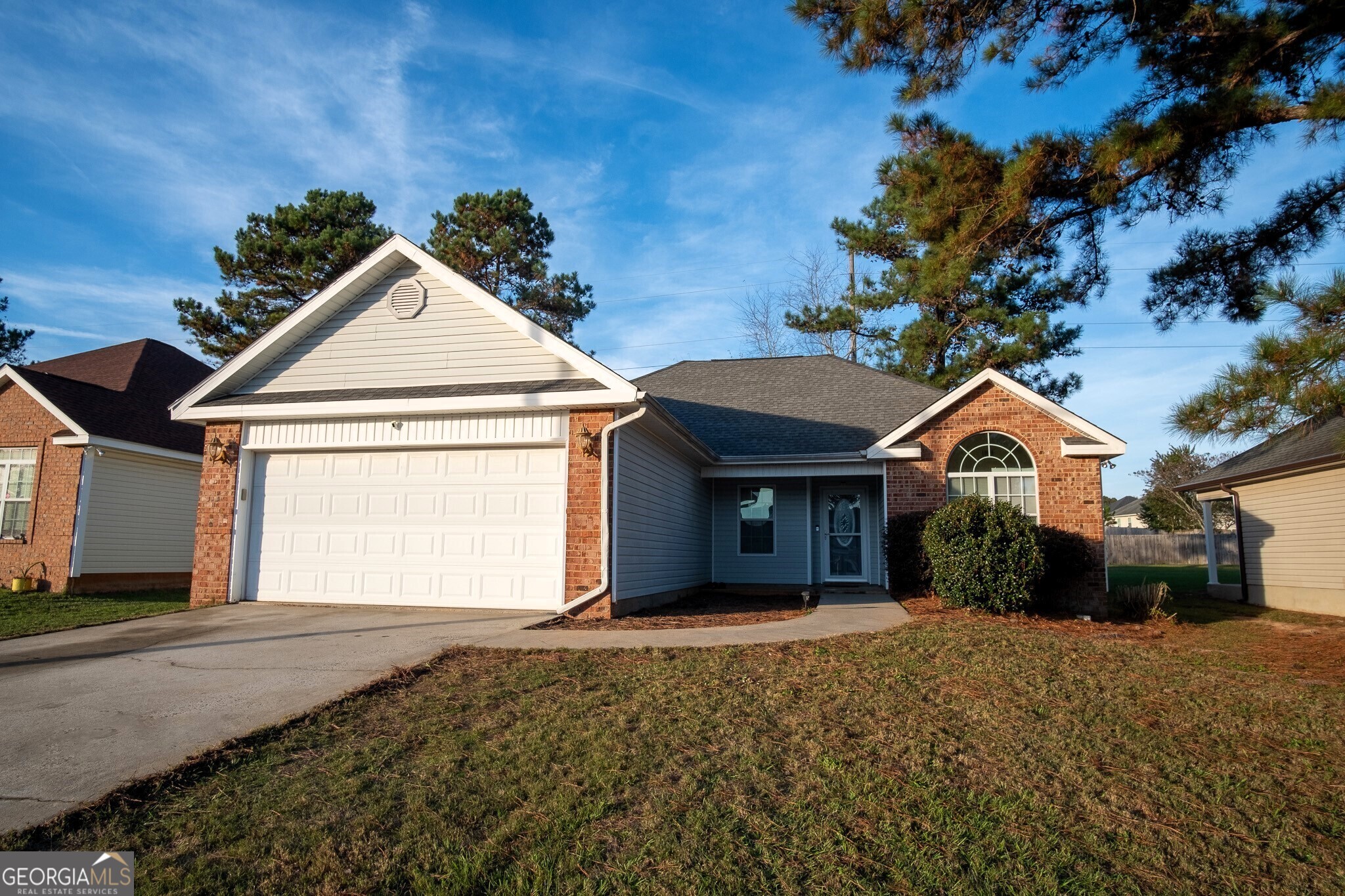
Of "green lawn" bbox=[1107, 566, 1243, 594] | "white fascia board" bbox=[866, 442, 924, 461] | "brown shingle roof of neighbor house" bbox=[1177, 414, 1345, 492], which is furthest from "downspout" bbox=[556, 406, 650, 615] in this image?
"green lawn" bbox=[1107, 566, 1243, 594]

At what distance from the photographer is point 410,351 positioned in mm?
11062

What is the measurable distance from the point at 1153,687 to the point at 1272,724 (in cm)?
97

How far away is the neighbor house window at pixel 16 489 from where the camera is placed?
14.8m

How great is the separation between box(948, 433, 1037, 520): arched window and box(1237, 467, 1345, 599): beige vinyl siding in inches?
214

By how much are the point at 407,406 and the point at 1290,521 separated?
15852 millimetres

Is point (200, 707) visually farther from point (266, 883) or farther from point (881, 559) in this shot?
point (881, 559)

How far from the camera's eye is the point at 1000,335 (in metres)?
24.2

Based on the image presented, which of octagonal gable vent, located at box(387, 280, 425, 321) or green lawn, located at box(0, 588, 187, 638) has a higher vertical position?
octagonal gable vent, located at box(387, 280, 425, 321)

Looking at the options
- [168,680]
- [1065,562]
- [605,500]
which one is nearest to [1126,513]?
[1065,562]

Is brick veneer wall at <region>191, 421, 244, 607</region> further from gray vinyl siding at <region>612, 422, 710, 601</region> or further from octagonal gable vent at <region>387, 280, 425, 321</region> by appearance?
gray vinyl siding at <region>612, 422, 710, 601</region>

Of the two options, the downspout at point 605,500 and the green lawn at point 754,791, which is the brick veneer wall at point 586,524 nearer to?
the downspout at point 605,500

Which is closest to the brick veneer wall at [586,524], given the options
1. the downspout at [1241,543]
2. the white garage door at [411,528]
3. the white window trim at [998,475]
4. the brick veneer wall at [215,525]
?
the white garage door at [411,528]

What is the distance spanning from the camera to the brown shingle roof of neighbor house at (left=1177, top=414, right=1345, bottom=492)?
13102 mm

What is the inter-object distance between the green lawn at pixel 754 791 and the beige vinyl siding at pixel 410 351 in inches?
203
